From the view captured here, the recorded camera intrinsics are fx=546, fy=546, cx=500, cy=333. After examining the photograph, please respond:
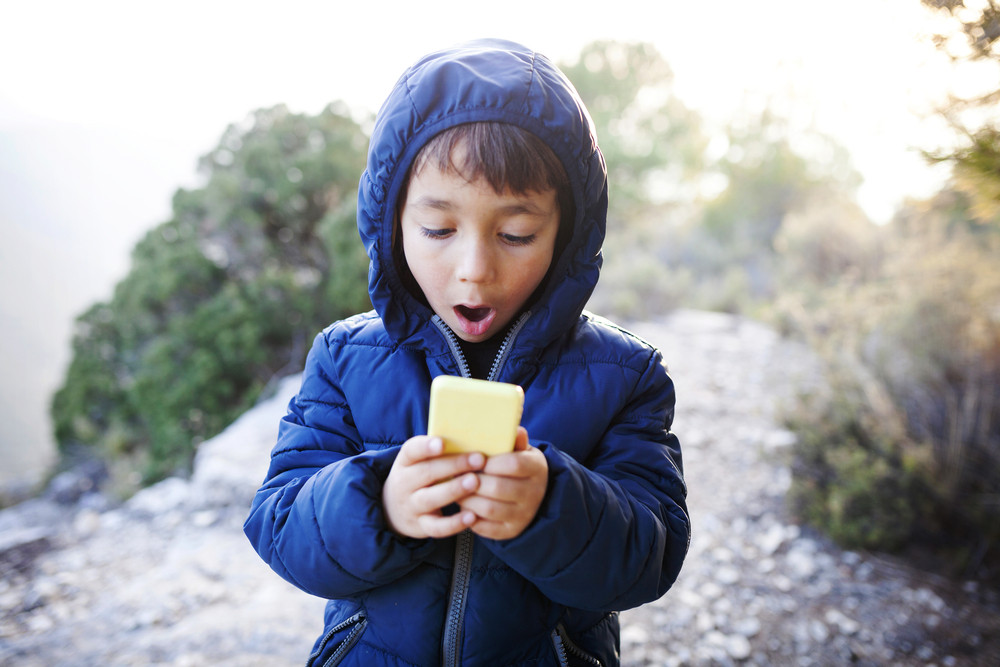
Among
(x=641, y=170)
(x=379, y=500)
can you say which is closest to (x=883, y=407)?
(x=379, y=500)

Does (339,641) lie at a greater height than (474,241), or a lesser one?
lesser

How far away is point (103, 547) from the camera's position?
3.35 meters

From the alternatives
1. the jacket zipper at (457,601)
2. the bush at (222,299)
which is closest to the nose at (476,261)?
the jacket zipper at (457,601)

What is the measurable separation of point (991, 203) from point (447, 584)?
1785 millimetres

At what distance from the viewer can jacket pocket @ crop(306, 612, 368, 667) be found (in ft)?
3.72

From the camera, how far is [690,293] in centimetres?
871

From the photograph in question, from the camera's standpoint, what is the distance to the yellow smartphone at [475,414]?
788 mm

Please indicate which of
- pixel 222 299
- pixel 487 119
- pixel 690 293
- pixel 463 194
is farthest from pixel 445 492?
pixel 690 293

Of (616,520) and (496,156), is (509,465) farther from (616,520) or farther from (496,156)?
(496,156)

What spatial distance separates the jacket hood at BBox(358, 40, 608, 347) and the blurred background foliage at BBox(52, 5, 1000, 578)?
109 centimetres

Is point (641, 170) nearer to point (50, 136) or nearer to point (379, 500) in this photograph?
point (379, 500)

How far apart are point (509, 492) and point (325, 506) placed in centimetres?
36

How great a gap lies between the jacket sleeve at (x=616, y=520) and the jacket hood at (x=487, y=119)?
10.7 inches

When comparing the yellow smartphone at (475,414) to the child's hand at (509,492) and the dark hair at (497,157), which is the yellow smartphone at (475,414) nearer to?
the child's hand at (509,492)
